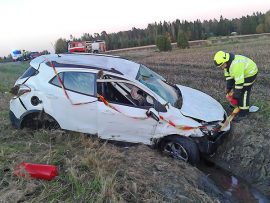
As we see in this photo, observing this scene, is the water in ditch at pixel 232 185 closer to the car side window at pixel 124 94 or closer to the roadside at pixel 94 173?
the roadside at pixel 94 173

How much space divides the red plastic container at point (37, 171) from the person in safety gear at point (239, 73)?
4450 mm

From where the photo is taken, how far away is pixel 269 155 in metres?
6.88

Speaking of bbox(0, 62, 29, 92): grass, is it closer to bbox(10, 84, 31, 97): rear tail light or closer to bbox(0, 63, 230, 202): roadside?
bbox(10, 84, 31, 97): rear tail light

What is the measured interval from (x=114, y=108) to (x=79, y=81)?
85 cm

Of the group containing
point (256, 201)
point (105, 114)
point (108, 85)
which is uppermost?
point (108, 85)

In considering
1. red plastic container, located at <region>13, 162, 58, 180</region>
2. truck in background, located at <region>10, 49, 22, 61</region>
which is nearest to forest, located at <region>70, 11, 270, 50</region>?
truck in background, located at <region>10, 49, 22, 61</region>

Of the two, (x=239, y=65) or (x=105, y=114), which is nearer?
(x=105, y=114)

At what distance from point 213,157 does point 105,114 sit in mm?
2194

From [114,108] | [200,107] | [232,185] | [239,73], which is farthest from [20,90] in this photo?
[239,73]

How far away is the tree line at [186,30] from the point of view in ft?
196

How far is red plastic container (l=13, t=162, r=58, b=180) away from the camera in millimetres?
5273

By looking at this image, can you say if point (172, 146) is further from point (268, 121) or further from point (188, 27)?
point (188, 27)

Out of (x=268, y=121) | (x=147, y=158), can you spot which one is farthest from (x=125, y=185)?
(x=268, y=121)

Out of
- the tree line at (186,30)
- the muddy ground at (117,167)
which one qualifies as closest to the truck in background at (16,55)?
the tree line at (186,30)
